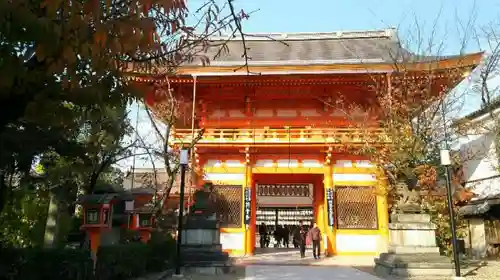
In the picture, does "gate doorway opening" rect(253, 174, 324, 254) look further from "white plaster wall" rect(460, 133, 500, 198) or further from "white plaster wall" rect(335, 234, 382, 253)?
"white plaster wall" rect(460, 133, 500, 198)

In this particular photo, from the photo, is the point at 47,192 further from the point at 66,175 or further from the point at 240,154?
the point at 240,154

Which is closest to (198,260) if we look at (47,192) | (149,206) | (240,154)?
(149,206)

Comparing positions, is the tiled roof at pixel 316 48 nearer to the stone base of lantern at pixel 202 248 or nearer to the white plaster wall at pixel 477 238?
the stone base of lantern at pixel 202 248

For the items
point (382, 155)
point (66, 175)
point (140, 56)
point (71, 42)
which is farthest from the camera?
point (382, 155)

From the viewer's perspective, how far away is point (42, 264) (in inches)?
299

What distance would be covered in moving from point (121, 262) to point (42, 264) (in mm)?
2243

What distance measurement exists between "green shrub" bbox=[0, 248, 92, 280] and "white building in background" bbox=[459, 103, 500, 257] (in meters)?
15.3

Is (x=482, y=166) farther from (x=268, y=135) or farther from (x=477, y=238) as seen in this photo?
(x=268, y=135)

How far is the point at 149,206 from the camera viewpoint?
15.1m

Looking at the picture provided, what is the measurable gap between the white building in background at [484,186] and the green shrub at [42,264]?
1533 cm

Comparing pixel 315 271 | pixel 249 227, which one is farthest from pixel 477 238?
pixel 315 271

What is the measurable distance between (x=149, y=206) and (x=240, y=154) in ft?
17.9

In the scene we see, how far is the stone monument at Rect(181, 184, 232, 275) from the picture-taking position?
12188 millimetres

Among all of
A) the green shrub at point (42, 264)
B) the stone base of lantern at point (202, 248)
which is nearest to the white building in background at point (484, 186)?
the stone base of lantern at point (202, 248)
